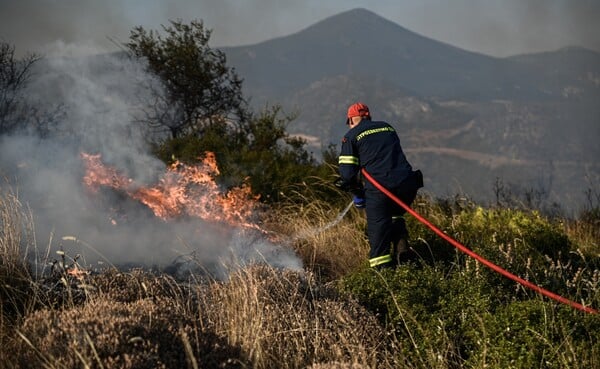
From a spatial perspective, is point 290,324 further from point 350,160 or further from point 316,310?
point 350,160

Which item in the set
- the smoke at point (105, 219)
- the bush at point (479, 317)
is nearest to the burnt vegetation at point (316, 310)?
the bush at point (479, 317)

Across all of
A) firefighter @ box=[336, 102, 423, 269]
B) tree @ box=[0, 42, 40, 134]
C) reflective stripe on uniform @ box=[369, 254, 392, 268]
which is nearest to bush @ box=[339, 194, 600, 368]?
reflective stripe on uniform @ box=[369, 254, 392, 268]

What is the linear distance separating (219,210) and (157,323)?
3.54 m

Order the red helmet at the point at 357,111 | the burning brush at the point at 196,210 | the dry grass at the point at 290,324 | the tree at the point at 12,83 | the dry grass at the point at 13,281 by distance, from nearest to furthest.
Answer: the dry grass at the point at 290,324 < the dry grass at the point at 13,281 < the red helmet at the point at 357,111 < the burning brush at the point at 196,210 < the tree at the point at 12,83

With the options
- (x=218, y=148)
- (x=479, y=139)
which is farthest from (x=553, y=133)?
(x=218, y=148)

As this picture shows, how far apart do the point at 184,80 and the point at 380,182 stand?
926 cm

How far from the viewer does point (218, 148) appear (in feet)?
34.8

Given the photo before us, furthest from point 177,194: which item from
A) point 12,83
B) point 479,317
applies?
point 12,83

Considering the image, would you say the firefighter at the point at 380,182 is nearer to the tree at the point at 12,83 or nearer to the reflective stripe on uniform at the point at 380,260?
the reflective stripe on uniform at the point at 380,260

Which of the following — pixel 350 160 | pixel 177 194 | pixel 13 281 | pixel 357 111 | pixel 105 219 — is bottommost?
pixel 13 281

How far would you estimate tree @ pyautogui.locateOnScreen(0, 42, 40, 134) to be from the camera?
10711 mm

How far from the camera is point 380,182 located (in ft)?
20.0

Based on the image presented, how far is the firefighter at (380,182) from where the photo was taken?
237 inches

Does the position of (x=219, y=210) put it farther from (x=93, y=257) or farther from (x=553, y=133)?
(x=553, y=133)
